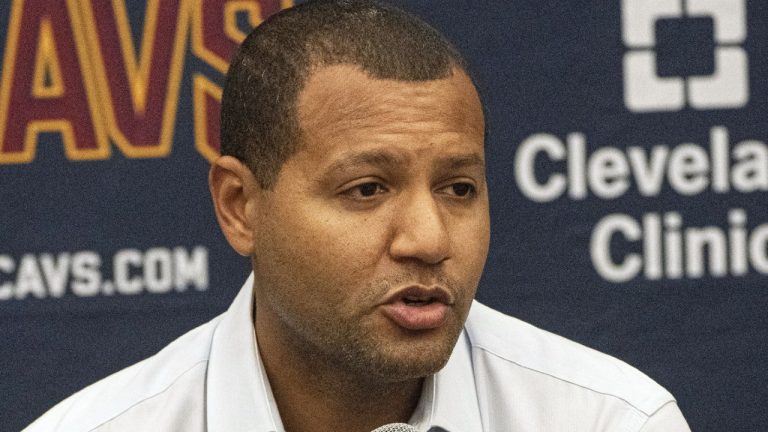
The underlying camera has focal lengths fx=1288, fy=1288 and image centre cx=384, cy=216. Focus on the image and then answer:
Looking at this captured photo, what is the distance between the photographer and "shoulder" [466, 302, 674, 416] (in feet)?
7.41

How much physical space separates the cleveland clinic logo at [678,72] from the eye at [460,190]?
48.9 inches

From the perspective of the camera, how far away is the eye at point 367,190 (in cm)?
202

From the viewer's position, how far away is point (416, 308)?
77.5 inches

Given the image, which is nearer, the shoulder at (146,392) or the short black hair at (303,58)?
the short black hair at (303,58)

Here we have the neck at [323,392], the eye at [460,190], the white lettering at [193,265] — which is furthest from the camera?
the white lettering at [193,265]

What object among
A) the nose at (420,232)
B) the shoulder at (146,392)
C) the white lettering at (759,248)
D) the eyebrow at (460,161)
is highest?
the eyebrow at (460,161)

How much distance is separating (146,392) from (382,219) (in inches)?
22.8

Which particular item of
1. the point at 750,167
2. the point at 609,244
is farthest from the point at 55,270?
the point at 750,167

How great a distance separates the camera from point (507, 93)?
326 centimetres

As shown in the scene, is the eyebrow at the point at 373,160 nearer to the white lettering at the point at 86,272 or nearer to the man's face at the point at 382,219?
the man's face at the point at 382,219

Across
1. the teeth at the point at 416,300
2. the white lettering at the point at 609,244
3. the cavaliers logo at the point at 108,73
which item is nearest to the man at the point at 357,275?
the teeth at the point at 416,300

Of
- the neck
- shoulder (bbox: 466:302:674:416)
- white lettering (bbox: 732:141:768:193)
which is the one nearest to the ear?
the neck

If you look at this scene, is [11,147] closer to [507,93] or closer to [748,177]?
[507,93]

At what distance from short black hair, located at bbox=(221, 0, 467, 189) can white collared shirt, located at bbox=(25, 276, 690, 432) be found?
36cm
